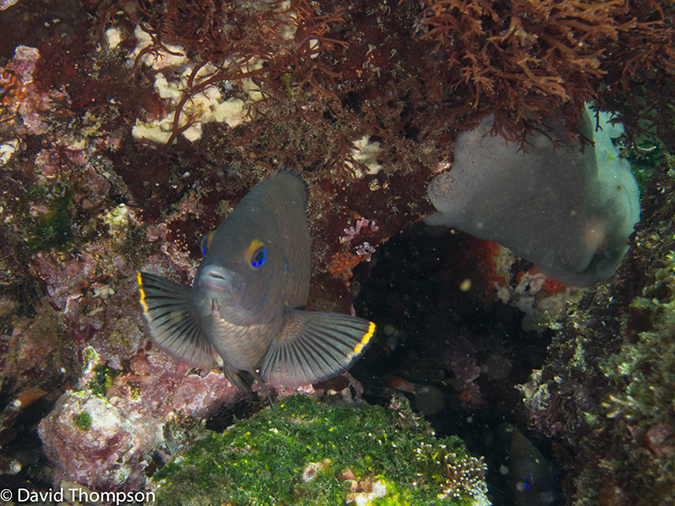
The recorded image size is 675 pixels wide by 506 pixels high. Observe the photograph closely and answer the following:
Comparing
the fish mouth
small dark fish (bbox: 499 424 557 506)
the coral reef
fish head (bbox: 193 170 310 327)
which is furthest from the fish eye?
small dark fish (bbox: 499 424 557 506)

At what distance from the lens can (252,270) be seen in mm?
2289

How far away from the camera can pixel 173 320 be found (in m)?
2.92

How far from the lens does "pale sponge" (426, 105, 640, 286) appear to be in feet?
12.8

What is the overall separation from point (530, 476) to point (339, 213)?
413cm

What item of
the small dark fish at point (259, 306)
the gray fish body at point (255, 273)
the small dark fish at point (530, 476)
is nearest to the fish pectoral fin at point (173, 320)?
the small dark fish at point (259, 306)

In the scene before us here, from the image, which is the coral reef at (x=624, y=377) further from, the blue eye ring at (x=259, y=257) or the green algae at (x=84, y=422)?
the green algae at (x=84, y=422)

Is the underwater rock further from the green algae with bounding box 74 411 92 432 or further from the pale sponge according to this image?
the pale sponge

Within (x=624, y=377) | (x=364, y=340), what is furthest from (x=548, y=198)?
(x=364, y=340)

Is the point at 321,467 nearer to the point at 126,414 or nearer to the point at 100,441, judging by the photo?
the point at 126,414

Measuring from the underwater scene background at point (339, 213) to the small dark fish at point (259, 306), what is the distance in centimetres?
27

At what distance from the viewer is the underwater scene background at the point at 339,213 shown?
269 cm

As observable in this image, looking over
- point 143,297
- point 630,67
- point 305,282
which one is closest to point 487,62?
point 630,67

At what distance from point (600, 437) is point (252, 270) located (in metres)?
2.77

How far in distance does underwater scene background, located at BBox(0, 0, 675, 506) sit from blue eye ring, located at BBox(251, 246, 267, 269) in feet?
3.36
